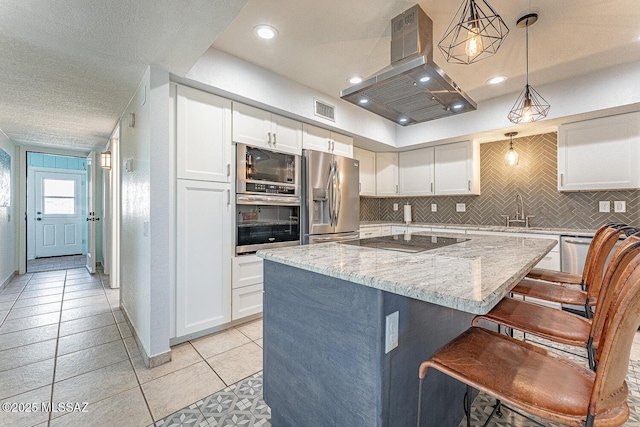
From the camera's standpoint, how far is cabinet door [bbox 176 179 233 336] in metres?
2.37

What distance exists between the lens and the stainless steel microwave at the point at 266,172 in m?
2.70

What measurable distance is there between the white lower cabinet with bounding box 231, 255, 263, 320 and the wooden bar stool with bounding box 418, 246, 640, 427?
2000 millimetres

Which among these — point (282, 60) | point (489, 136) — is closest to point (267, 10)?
point (282, 60)

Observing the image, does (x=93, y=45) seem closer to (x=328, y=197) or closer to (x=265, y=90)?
(x=265, y=90)

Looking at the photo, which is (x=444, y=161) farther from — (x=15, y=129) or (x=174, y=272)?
(x=15, y=129)

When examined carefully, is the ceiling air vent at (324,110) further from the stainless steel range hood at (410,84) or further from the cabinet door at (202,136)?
the stainless steel range hood at (410,84)

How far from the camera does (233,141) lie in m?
2.66

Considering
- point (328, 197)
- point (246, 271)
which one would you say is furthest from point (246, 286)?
point (328, 197)

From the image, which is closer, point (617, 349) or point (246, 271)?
point (617, 349)

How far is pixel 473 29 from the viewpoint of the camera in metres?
1.62

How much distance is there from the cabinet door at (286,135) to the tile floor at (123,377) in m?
1.79

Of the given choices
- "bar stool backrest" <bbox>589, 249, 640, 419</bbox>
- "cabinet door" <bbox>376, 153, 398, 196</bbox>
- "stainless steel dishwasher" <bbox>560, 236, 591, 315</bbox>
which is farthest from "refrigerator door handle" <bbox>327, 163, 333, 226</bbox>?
"bar stool backrest" <bbox>589, 249, 640, 419</bbox>

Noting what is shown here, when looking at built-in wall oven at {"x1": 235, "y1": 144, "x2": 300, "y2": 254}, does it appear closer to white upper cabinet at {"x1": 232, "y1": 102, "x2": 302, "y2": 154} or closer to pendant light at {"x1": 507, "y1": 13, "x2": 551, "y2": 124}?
white upper cabinet at {"x1": 232, "y1": 102, "x2": 302, "y2": 154}

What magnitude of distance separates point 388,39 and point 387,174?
8.81 ft
